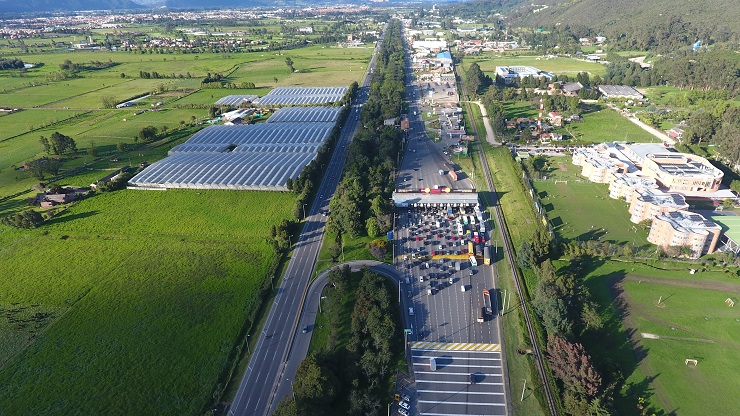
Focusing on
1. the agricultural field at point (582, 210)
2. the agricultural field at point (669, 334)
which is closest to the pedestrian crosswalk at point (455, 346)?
the agricultural field at point (669, 334)

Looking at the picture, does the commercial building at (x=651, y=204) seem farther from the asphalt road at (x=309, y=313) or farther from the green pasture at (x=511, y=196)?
the asphalt road at (x=309, y=313)

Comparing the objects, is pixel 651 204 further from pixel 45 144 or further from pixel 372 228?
pixel 45 144

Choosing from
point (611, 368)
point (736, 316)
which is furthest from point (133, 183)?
point (736, 316)

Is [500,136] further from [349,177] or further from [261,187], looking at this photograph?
[261,187]

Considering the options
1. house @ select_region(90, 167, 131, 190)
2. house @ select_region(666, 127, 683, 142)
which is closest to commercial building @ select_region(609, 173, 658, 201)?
house @ select_region(666, 127, 683, 142)

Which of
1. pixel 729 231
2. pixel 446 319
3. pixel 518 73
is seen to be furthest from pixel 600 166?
pixel 518 73

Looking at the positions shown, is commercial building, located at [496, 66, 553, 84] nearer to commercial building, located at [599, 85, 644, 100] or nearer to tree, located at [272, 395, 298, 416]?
commercial building, located at [599, 85, 644, 100]
